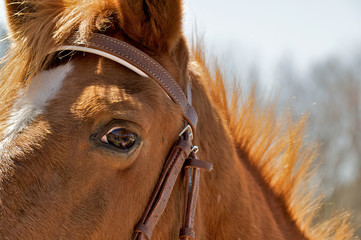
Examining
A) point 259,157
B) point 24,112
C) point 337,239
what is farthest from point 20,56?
point 337,239

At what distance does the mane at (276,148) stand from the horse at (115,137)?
0.36 feet

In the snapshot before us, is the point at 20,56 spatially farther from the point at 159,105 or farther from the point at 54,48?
the point at 159,105

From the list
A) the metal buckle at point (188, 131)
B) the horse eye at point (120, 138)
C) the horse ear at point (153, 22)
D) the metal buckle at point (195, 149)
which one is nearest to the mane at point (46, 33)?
the horse ear at point (153, 22)

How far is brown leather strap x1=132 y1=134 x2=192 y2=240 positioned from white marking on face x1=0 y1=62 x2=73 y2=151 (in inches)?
26.7

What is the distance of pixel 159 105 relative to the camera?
6.86 feet

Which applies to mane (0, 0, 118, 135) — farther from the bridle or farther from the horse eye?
the horse eye

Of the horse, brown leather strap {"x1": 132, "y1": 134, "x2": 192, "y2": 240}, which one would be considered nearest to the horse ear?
the horse

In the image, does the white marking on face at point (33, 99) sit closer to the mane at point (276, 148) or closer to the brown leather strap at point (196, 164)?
the brown leather strap at point (196, 164)

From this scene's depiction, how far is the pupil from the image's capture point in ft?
6.21

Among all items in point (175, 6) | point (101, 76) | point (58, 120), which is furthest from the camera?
point (175, 6)

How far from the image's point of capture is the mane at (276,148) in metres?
2.97

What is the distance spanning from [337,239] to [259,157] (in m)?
0.89

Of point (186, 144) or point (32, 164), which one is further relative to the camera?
point (186, 144)

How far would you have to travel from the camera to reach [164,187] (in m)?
2.04
